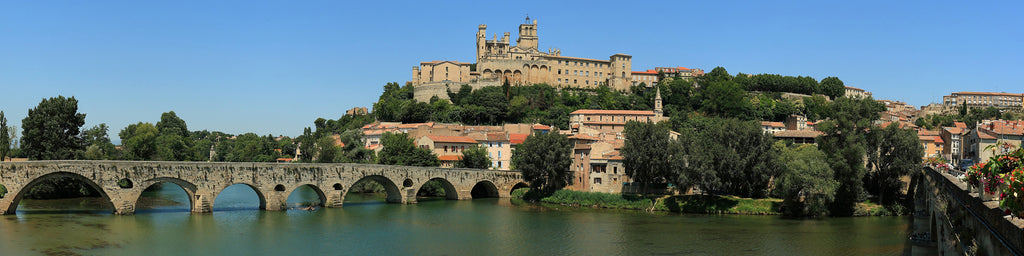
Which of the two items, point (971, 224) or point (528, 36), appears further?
point (528, 36)

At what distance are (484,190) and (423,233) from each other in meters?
22.4

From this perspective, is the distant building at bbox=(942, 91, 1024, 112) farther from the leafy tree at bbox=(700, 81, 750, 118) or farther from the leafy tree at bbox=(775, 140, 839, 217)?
the leafy tree at bbox=(775, 140, 839, 217)

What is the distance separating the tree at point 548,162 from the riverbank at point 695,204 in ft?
8.55

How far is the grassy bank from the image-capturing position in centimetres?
4591

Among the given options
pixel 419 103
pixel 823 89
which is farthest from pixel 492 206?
pixel 823 89

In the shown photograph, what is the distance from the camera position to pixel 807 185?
4216 centimetres

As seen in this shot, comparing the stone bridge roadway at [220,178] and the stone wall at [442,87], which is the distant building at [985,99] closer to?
the stone wall at [442,87]

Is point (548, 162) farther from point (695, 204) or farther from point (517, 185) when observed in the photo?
point (695, 204)

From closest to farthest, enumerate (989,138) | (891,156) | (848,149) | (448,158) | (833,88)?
(848,149) → (891,156) → (989,138) → (448,158) → (833,88)

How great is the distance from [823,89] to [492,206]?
7934 cm

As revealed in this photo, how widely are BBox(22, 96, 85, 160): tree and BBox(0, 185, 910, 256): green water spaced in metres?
4.63

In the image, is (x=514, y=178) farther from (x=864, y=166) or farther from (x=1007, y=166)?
(x=1007, y=166)

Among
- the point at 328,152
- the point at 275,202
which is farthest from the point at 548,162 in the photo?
the point at 328,152

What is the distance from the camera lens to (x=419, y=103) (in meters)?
94.2
